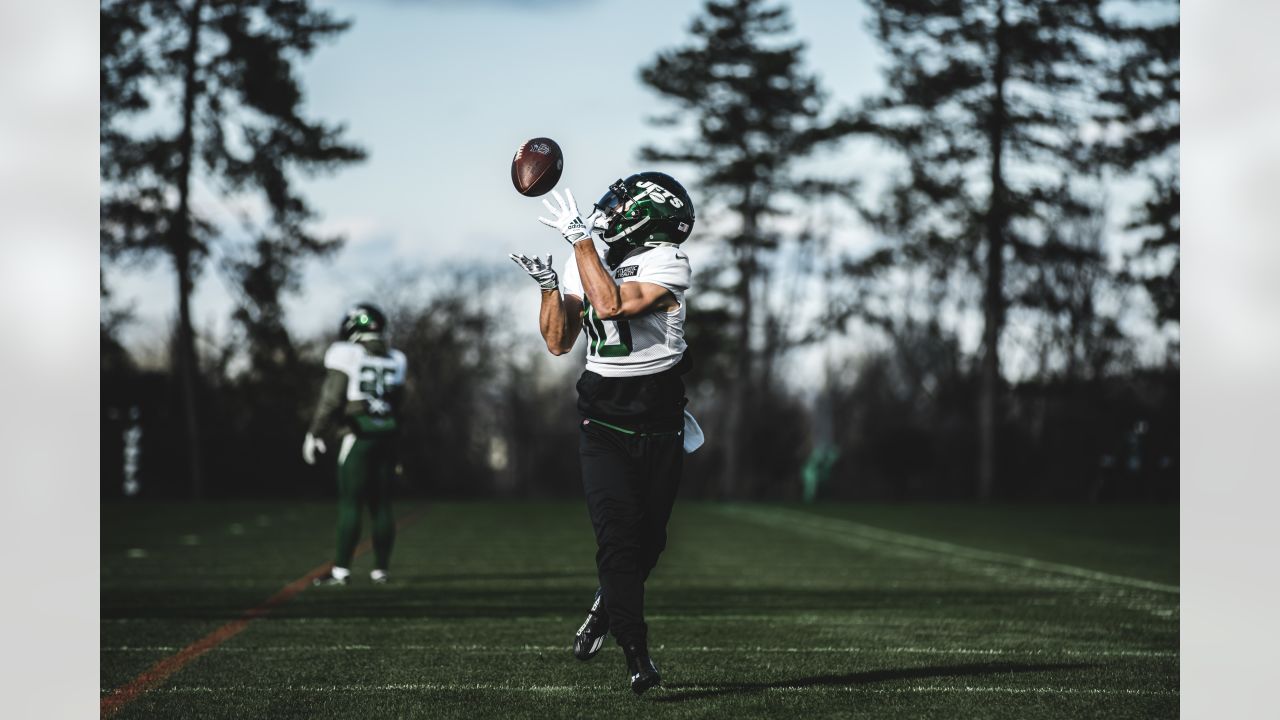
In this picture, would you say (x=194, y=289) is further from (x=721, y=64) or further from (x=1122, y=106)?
(x=1122, y=106)

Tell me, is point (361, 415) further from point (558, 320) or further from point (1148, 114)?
point (1148, 114)

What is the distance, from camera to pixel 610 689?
20.0 feet

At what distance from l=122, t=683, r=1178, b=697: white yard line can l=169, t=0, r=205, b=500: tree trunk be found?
2823cm

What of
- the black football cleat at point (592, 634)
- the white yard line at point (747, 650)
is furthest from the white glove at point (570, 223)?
the white yard line at point (747, 650)

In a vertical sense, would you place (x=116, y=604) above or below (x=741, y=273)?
below

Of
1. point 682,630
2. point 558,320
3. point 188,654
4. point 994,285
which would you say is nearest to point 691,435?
point 558,320

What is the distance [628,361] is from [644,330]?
0.45ft

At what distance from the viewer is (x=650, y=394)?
6.02 m

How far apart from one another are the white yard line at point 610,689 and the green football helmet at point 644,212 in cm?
175

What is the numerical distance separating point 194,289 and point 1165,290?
22.2 meters

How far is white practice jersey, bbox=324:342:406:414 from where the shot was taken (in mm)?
10812

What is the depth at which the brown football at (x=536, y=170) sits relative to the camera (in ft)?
20.9
